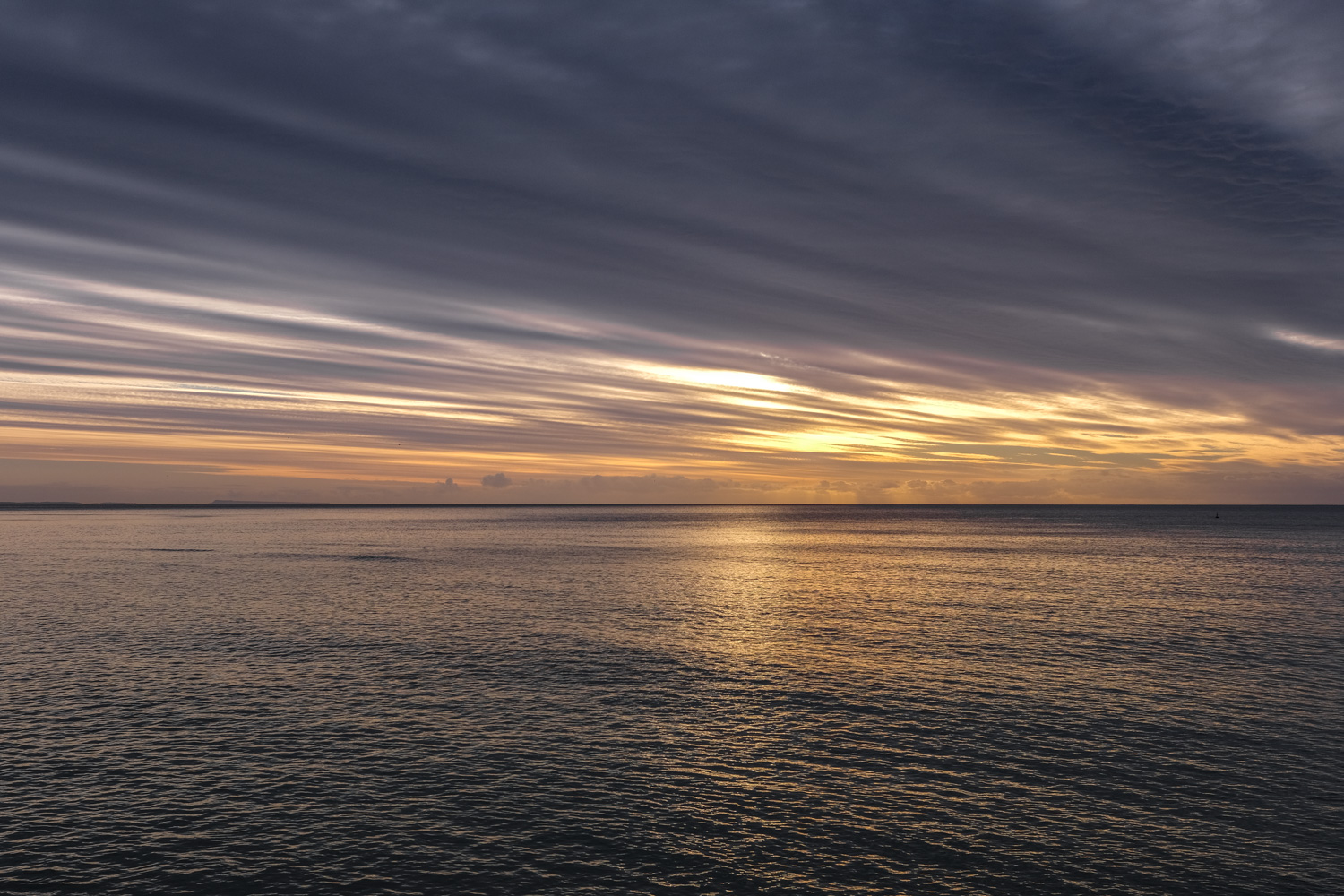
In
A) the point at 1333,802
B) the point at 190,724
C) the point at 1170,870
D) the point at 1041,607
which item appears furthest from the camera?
the point at 1041,607

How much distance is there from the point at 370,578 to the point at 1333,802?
368ft

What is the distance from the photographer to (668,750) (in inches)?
1641

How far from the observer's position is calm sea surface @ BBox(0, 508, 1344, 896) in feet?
97.3

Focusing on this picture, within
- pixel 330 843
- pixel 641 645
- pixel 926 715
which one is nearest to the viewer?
pixel 330 843

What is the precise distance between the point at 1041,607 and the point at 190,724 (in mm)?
82435

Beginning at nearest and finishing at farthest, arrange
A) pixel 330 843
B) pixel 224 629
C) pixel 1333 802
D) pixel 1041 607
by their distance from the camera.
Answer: pixel 330 843 → pixel 1333 802 → pixel 224 629 → pixel 1041 607

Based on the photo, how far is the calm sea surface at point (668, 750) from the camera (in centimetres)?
2966

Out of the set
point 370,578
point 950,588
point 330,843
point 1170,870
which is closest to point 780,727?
point 1170,870

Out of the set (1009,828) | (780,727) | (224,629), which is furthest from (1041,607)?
(224,629)

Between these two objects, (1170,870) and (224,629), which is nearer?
(1170,870)

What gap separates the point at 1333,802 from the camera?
34531 millimetres

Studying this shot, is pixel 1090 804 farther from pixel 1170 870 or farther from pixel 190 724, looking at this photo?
pixel 190 724

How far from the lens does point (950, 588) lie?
112m

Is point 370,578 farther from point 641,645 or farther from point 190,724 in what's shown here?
point 190,724
